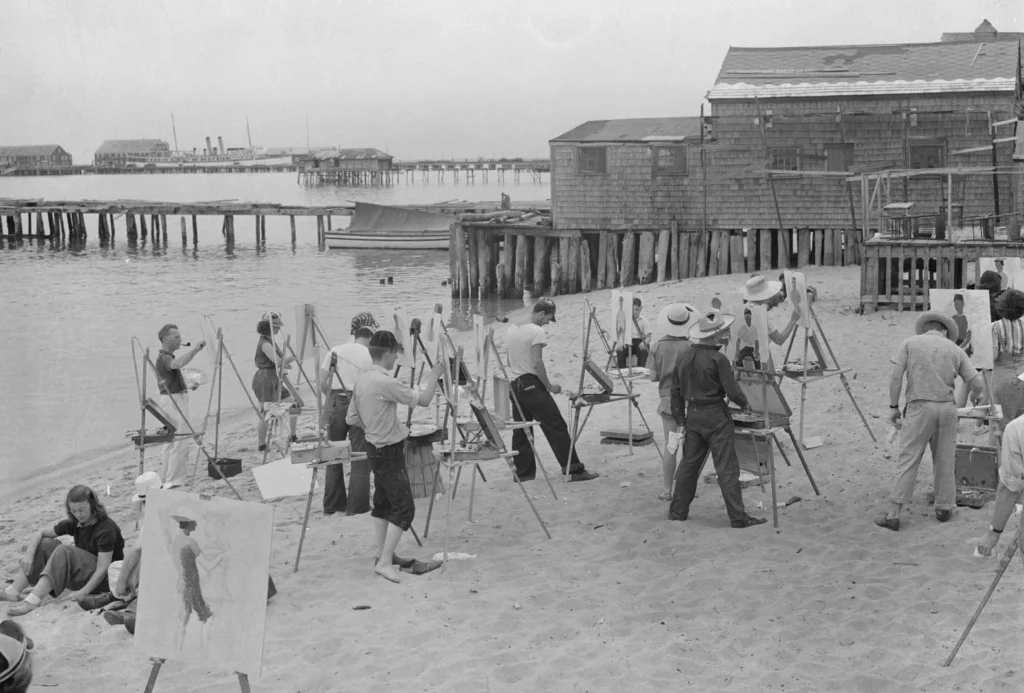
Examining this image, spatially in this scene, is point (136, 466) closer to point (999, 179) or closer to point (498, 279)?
point (498, 279)

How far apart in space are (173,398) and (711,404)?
4991mm

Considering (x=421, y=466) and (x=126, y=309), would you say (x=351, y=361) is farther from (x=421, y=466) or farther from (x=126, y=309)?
(x=126, y=309)

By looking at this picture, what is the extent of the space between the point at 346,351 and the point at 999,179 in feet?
67.6

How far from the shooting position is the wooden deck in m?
16.5

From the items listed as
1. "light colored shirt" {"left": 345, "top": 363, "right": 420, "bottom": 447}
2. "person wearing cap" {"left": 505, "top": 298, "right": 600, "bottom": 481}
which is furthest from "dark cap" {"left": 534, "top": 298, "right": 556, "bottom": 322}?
"light colored shirt" {"left": 345, "top": 363, "right": 420, "bottom": 447}

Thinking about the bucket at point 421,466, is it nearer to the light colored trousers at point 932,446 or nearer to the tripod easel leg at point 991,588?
the light colored trousers at point 932,446

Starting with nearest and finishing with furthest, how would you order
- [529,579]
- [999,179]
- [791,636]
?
[791,636]
[529,579]
[999,179]

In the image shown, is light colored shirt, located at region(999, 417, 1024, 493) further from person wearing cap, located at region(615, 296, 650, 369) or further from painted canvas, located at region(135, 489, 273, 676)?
person wearing cap, located at region(615, 296, 650, 369)

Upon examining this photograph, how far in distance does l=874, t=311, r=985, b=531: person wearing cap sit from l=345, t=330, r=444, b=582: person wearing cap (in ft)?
11.4

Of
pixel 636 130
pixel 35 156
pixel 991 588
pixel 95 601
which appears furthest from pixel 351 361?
pixel 35 156

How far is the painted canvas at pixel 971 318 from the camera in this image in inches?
352

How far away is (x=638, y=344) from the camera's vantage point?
39.2 ft

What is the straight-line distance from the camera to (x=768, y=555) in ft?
26.5

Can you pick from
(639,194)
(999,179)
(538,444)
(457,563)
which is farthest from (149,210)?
(457,563)
